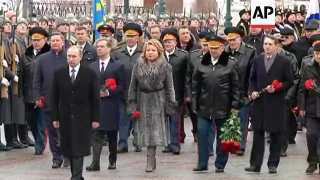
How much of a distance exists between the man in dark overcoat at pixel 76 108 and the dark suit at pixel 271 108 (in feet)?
8.84

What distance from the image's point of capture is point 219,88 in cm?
1500

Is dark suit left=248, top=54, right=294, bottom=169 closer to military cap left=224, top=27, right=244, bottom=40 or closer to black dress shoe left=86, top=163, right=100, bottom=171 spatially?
military cap left=224, top=27, right=244, bottom=40

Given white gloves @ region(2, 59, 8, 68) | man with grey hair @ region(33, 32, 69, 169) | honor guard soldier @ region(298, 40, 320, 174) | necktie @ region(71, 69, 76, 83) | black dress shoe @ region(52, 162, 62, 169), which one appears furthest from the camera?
white gloves @ region(2, 59, 8, 68)

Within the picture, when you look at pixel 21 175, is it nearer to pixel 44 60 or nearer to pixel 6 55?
pixel 44 60

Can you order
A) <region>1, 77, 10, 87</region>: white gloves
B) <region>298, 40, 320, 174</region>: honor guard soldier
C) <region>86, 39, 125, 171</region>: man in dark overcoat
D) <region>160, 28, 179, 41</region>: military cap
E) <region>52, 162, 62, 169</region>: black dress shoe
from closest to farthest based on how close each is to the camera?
<region>298, 40, 320, 174</region>: honor guard soldier < <region>86, 39, 125, 171</region>: man in dark overcoat < <region>52, 162, 62, 169</region>: black dress shoe < <region>1, 77, 10, 87</region>: white gloves < <region>160, 28, 179, 41</region>: military cap

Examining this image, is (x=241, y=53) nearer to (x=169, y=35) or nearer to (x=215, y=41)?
(x=169, y=35)

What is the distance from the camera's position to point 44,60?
52.2 feet

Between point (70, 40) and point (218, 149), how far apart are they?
17.2 feet

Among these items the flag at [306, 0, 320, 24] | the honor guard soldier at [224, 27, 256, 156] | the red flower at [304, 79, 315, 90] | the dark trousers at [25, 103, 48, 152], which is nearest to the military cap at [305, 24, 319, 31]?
the honor guard soldier at [224, 27, 256, 156]

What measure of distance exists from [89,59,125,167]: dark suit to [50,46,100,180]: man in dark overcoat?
1.58 m

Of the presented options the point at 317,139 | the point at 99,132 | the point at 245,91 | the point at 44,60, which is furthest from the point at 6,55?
the point at 317,139

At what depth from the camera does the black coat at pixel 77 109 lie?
44.6 ft

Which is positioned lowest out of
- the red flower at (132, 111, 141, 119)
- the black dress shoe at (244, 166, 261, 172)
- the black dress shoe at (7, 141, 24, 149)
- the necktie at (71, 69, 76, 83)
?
the black dress shoe at (7, 141, 24, 149)

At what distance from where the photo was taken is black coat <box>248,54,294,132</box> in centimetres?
1503
